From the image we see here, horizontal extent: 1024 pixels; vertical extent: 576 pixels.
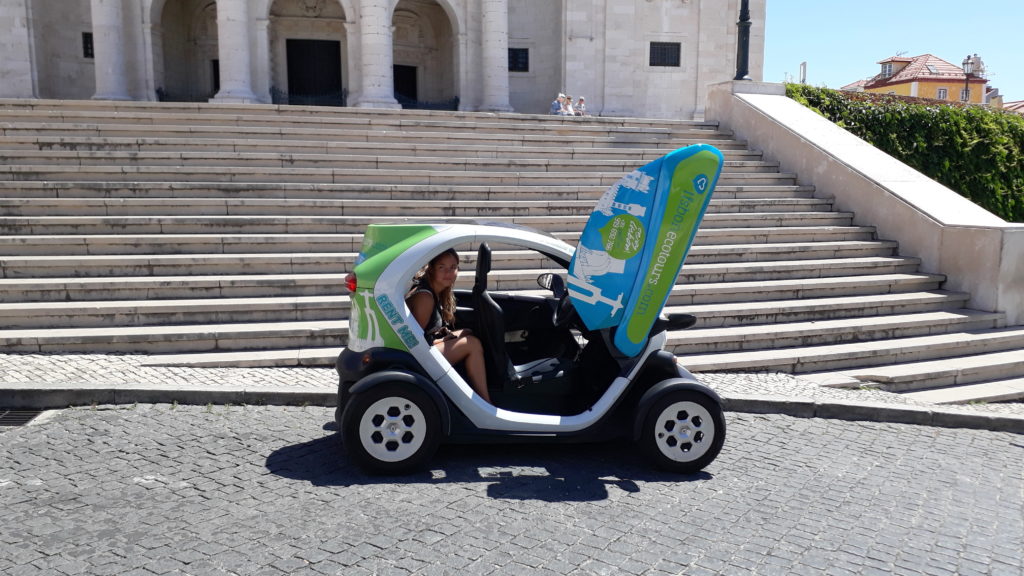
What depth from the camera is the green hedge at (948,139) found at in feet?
49.8

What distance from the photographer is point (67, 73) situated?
21.7 metres

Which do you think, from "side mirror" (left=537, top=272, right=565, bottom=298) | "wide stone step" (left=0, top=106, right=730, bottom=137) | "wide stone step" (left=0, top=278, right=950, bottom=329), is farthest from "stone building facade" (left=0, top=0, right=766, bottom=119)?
"side mirror" (left=537, top=272, right=565, bottom=298)

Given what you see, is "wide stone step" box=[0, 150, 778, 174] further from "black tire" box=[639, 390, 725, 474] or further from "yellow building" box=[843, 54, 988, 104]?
"yellow building" box=[843, 54, 988, 104]

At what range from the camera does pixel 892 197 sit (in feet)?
32.5

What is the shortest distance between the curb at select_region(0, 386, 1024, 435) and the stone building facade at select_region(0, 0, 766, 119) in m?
15.4

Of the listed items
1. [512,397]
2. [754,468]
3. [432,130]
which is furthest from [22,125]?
[754,468]

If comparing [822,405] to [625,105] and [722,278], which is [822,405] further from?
[625,105]

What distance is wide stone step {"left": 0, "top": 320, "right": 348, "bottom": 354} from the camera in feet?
22.3

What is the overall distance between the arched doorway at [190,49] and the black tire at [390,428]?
2101 cm

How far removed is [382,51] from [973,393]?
1698cm

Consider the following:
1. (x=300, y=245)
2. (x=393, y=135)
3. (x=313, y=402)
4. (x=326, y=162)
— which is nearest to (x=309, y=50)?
(x=393, y=135)

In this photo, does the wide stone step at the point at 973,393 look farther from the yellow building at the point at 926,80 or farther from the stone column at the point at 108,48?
the yellow building at the point at 926,80

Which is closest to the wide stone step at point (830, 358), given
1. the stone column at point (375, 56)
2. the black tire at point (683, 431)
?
the black tire at point (683, 431)

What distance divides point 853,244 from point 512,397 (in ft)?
21.4
